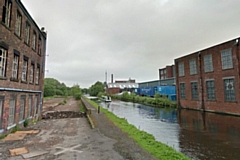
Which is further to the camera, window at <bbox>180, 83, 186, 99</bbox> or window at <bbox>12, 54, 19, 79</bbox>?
window at <bbox>180, 83, 186, 99</bbox>

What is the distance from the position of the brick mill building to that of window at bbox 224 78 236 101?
1989 cm

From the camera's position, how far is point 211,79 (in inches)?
880

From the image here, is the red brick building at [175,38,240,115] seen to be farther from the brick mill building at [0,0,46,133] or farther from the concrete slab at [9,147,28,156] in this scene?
the concrete slab at [9,147,28,156]

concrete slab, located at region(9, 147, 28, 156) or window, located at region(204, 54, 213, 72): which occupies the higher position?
window, located at region(204, 54, 213, 72)

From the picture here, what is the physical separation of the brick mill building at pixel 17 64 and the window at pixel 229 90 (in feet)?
65.3

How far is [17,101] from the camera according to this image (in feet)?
31.5

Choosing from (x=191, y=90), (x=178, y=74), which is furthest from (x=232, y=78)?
(x=178, y=74)

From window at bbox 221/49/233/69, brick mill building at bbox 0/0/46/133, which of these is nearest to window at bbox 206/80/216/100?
window at bbox 221/49/233/69

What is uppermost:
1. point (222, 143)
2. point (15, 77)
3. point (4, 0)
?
point (4, 0)

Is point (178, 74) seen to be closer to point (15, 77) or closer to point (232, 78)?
point (232, 78)

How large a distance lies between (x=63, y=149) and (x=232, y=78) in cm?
1974

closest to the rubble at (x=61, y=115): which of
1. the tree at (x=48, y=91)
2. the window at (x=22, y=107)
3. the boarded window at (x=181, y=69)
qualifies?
the window at (x=22, y=107)

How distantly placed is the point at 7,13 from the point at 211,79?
22.4 m

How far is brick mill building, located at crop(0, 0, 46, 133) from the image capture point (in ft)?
26.6
